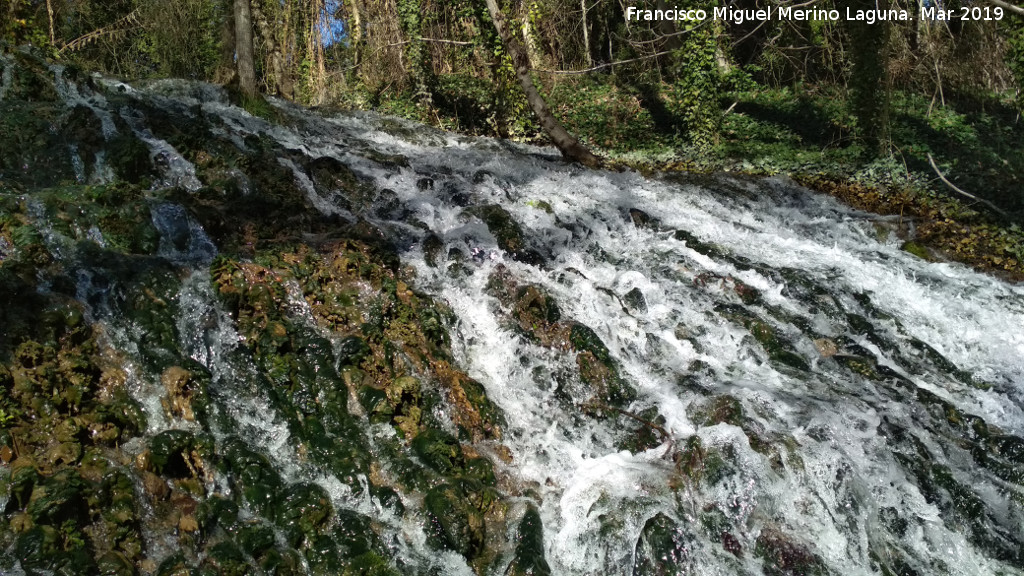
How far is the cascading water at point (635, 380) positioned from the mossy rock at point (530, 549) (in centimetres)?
2

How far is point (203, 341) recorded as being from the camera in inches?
185

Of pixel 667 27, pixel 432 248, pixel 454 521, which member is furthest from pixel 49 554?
pixel 667 27

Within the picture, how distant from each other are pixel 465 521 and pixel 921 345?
15.0 ft

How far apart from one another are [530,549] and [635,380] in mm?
1901

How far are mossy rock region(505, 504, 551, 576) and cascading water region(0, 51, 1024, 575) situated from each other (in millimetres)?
22

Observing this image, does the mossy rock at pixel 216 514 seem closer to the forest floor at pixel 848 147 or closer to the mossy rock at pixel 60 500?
the mossy rock at pixel 60 500

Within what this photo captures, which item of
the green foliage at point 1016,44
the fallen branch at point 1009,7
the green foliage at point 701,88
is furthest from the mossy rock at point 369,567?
the green foliage at point 701,88

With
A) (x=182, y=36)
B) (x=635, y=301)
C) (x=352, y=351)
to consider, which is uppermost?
(x=182, y=36)

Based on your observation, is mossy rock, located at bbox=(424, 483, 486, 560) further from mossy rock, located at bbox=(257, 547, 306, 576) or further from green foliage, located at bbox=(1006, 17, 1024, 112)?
green foliage, located at bbox=(1006, 17, 1024, 112)

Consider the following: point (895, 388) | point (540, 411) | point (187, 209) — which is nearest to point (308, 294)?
point (187, 209)

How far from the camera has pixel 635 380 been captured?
548 centimetres

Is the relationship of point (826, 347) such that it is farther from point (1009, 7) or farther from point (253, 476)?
point (253, 476)

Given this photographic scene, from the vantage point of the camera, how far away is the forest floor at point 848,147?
948cm

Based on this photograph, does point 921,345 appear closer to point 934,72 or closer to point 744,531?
point 744,531
